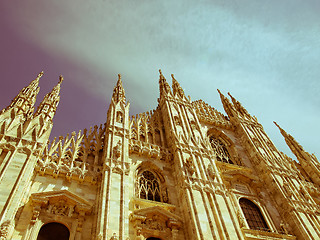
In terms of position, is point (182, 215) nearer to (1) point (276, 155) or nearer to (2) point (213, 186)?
(2) point (213, 186)

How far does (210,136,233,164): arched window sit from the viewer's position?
20.6m

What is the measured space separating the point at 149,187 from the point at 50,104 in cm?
757

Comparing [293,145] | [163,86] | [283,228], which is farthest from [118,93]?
[293,145]

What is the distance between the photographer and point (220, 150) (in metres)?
21.4

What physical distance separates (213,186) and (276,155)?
8668 millimetres

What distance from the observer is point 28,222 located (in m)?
10.8

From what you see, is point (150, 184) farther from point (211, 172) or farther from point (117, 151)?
point (211, 172)

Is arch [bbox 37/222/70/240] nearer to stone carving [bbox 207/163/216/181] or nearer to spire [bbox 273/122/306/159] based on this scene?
stone carving [bbox 207/163/216/181]

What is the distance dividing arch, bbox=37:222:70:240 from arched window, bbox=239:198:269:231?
9.86 meters

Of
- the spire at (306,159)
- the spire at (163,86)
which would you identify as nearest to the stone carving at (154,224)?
the spire at (163,86)

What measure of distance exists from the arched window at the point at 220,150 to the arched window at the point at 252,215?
3.81 m

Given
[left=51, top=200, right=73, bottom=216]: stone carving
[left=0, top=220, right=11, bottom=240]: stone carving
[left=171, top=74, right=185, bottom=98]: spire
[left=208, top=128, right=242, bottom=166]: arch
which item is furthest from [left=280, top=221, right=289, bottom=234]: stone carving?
[left=0, top=220, right=11, bottom=240]: stone carving

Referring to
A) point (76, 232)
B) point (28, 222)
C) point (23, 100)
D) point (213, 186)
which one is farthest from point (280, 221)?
point (23, 100)

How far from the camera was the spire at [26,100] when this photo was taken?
15339 millimetres
